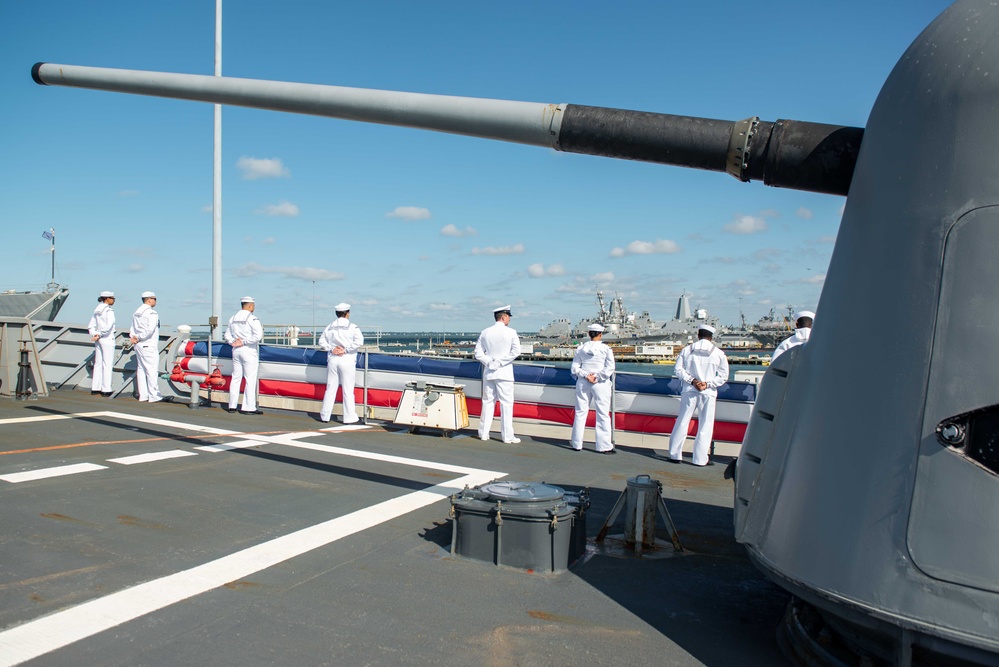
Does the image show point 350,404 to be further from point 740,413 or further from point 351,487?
point 740,413

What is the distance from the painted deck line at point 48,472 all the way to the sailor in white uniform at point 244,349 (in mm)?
4763

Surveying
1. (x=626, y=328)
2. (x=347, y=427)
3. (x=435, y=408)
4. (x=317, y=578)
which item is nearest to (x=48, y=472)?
(x=317, y=578)

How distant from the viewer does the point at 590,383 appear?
30.5ft

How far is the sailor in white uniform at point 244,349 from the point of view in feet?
36.7

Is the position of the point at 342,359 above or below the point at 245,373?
above

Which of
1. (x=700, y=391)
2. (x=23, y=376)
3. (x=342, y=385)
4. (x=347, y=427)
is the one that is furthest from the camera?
(x=23, y=376)

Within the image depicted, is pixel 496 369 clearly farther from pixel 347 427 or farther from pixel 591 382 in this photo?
pixel 347 427

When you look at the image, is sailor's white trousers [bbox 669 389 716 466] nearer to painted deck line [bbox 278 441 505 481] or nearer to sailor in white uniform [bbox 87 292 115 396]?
painted deck line [bbox 278 441 505 481]

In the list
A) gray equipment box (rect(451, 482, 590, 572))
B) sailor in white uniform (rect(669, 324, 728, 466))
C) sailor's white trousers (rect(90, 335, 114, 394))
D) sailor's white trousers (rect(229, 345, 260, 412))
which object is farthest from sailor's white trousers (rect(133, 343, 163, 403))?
gray equipment box (rect(451, 482, 590, 572))

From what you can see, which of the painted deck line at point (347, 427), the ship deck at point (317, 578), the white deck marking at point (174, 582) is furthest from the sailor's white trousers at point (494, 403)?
the white deck marking at point (174, 582)

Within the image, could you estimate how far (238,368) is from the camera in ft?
37.1

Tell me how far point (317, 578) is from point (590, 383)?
19.4ft

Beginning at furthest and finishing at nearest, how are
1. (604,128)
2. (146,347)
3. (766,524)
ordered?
(146,347) → (604,128) → (766,524)

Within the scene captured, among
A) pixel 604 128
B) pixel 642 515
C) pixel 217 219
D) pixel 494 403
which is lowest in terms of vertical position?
pixel 642 515
